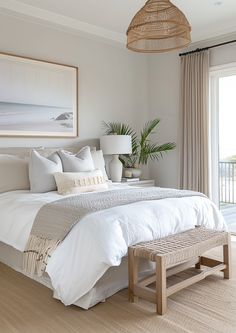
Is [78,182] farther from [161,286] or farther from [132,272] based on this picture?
[161,286]

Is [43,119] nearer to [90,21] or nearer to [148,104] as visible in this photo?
[90,21]

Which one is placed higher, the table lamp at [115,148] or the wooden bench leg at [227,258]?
the table lamp at [115,148]

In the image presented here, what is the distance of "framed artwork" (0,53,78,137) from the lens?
12.5 feet

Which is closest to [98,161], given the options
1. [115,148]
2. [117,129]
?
[115,148]

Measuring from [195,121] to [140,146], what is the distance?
0.98 metres

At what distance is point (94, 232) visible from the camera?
2.21m

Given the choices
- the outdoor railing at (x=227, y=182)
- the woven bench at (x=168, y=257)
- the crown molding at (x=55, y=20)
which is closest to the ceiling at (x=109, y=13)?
the crown molding at (x=55, y=20)

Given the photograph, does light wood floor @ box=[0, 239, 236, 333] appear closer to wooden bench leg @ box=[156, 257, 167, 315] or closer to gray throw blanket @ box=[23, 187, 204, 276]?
wooden bench leg @ box=[156, 257, 167, 315]

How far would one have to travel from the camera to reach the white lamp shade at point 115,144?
4.42m

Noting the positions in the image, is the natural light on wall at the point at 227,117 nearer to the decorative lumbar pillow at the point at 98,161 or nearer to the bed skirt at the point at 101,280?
the decorative lumbar pillow at the point at 98,161

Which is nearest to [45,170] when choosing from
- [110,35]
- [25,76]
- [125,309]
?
[25,76]

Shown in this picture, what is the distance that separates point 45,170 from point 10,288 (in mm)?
1167

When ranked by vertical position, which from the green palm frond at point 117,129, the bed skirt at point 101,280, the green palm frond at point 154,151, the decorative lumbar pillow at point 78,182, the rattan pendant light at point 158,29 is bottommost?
the bed skirt at point 101,280

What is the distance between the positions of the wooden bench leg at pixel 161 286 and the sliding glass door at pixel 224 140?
105 inches
